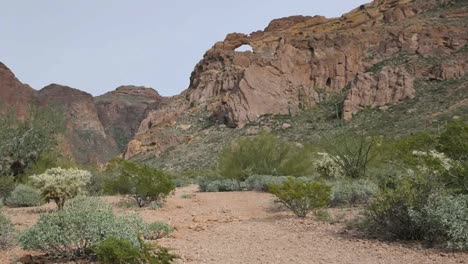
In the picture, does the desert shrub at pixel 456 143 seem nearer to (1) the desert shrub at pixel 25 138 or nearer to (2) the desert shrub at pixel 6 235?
(2) the desert shrub at pixel 6 235

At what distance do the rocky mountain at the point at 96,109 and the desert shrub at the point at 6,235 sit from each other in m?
102

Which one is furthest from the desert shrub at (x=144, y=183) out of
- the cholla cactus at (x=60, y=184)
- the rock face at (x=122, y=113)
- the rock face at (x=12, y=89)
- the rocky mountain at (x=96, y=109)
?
the rock face at (x=122, y=113)

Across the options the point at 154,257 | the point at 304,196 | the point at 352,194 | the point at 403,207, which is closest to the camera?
the point at 154,257

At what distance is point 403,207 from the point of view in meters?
8.69

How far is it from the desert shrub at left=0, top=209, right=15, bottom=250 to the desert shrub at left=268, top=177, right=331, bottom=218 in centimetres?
598

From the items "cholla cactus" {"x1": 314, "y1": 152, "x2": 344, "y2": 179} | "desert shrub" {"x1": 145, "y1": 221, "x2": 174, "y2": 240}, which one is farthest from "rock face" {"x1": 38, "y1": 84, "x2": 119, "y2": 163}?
A: "desert shrub" {"x1": 145, "y1": 221, "x2": 174, "y2": 240}

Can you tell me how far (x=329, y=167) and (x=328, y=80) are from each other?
5179 centimetres

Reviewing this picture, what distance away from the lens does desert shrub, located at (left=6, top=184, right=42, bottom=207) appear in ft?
53.3

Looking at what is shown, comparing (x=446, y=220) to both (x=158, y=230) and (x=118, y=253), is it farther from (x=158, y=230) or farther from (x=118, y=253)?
(x=158, y=230)

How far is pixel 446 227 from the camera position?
306 inches

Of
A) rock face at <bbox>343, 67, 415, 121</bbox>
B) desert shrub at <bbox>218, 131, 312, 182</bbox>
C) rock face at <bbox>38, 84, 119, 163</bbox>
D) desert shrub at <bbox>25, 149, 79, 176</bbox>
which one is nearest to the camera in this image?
desert shrub at <bbox>25, 149, 79, 176</bbox>

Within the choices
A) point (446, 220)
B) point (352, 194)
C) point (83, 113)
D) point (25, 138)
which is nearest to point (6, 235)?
point (446, 220)

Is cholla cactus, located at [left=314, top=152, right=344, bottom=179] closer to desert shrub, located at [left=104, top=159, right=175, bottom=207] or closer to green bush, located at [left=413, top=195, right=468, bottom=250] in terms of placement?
desert shrub, located at [left=104, top=159, right=175, bottom=207]

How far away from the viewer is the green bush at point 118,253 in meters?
6.22
